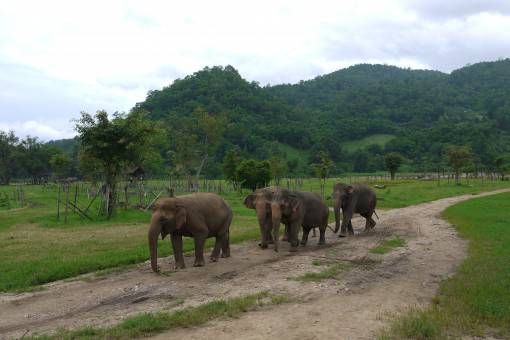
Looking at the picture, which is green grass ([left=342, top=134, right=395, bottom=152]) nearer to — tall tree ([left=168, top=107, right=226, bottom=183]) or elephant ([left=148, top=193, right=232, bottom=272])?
tall tree ([left=168, top=107, right=226, bottom=183])

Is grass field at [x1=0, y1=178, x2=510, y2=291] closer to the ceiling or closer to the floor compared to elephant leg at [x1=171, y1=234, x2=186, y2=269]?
closer to the floor

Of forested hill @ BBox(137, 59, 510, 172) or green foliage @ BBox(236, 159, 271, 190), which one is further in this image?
forested hill @ BBox(137, 59, 510, 172)

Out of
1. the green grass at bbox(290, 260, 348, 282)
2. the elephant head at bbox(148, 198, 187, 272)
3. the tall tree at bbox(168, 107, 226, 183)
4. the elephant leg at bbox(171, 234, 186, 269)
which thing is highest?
the tall tree at bbox(168, 107, 226, 183)

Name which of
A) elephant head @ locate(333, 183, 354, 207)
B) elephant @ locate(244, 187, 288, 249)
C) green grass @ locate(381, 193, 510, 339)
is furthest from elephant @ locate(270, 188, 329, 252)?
green grass @ locate(381, 193, 510, 339)

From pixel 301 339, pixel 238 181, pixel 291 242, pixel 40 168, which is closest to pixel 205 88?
pixel 40 168

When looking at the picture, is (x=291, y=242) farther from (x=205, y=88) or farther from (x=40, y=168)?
(x=205, y=88)

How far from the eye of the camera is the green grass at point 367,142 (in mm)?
158750

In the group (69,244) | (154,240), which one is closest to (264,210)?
(154,240)

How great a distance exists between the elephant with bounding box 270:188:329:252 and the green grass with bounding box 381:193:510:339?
5302mm

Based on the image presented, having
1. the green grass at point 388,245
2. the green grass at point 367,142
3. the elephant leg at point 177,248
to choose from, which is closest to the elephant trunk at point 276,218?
the green grass at point 388,245

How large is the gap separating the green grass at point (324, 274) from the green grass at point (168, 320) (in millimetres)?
2024

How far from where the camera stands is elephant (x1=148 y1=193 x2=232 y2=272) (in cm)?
1320

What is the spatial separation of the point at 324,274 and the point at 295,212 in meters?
4.81

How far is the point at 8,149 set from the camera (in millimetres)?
104500
